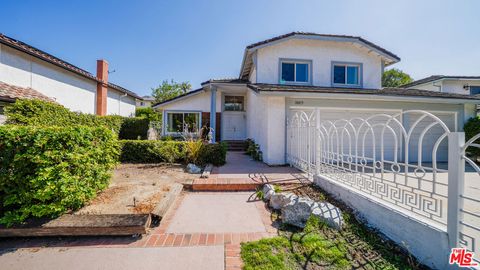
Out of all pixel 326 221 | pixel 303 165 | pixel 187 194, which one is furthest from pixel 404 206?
pixel 187 194

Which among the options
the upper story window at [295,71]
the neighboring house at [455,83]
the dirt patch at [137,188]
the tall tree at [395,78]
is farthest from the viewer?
the tall tree at [395,78]

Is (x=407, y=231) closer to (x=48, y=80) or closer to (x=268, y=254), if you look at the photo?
(x=268, y=254)

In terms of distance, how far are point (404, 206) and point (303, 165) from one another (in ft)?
12.0

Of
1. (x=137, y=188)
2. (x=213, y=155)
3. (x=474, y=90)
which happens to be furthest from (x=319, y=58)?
(x=474, y=90)

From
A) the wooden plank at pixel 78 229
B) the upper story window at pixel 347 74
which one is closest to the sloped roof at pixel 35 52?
the wooden plank at pixel 78 229

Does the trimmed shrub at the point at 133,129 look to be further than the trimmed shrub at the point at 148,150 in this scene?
Yes

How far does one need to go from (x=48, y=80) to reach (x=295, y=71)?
47.5 ft

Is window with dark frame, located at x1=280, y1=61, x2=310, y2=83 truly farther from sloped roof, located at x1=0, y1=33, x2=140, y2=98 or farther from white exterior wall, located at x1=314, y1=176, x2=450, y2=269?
sloped roof, located at x1=0, y1=33, x2=140, y2=98

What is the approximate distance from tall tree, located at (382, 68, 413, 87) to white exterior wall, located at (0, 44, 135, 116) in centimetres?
4446

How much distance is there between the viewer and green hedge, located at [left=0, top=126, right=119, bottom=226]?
314 centimetres

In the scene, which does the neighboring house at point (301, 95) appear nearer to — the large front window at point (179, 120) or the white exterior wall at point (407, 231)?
the large front window at point (179, 120)

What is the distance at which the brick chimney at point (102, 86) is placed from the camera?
16.9 metres

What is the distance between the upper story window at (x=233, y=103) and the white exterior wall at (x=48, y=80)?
10.5 meters

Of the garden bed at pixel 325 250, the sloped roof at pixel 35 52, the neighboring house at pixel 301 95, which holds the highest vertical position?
the sloped roof at pixel 35 52
